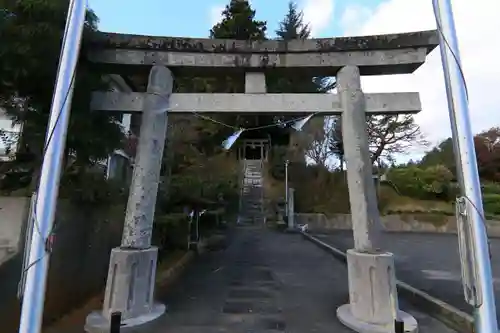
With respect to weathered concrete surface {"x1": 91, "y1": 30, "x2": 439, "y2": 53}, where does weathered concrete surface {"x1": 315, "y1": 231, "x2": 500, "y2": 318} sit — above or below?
below

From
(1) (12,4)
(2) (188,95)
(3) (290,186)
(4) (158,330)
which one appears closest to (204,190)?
(2) (188,95)

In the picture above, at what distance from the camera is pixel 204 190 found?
1152 cm

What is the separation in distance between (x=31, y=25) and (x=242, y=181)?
2359 cm

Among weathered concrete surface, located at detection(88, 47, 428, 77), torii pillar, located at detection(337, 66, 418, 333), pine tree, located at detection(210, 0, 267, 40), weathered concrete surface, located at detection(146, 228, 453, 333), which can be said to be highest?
pine tree, located at detection(210, 0, 267, 40)

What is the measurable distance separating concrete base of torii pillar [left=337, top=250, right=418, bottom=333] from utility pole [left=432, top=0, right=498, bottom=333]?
2000mm

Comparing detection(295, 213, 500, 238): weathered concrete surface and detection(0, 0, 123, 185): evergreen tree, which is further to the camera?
detection(295, 213, 500, 238): weathered concrete surface

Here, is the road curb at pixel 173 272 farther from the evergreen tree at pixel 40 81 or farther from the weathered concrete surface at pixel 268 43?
the weathered concrete surface at pixel 268 43

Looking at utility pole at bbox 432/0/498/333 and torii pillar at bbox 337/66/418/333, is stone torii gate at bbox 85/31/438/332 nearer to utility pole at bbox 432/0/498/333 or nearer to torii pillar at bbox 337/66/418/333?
torii pillar at bbox 337/66/418/333

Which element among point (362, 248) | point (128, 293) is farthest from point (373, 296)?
point (128, 293)

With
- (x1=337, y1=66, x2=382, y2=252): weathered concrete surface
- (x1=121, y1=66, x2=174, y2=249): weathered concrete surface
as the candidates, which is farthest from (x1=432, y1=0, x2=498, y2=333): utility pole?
(x1=121, y1=66, x2=174, y2=249): weathered concrete surface

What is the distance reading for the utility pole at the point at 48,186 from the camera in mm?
3148

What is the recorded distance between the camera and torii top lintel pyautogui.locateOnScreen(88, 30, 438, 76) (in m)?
6.04

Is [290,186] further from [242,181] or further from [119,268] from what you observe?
[119,268]

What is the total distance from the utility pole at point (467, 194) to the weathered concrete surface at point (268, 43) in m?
2.17
